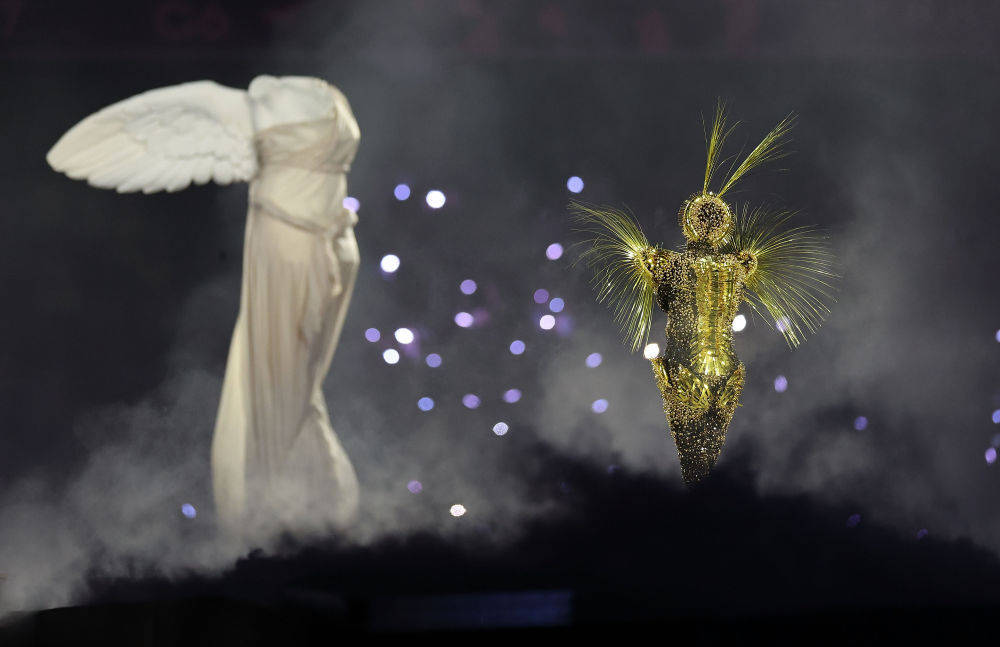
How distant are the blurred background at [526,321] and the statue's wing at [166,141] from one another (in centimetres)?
99

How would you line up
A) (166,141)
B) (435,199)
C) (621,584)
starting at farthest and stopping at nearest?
(435,199), (621,584), (166,141)

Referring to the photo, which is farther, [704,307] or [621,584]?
[621,584]

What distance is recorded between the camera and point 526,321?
13.6 ft

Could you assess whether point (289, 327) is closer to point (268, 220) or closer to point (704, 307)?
point (268, 220)

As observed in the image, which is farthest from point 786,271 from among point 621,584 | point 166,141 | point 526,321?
point 166,141

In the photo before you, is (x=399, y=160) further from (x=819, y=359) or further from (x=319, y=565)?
(x=819, y=359)

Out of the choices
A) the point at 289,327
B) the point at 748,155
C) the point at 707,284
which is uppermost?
the point at 748,155

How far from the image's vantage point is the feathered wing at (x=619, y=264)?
13.2ft

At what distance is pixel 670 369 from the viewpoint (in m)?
3.79

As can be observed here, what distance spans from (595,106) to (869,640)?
1.92 meters

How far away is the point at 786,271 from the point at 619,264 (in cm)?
54

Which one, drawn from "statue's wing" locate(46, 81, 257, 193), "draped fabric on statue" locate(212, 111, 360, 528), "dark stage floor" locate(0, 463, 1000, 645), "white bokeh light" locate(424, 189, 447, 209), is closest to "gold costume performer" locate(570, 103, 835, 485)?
"dark stage floor" locate(0, 463, 1000, 645)

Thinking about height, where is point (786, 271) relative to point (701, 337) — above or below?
above

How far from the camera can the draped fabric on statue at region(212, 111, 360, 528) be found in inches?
115
